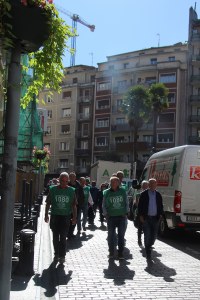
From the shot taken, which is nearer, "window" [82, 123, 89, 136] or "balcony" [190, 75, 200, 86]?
"balcony" [190, 75, 200, 86]

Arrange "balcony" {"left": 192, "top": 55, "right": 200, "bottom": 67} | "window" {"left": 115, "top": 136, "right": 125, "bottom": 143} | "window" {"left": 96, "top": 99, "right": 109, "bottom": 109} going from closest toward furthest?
1. "balcony" {"left": 192, "top": 55, "right": 200, "bottom": 67}
2. "window" {"left": 115, "top": 136, "right": 125, "bottom": 143}
3. "window" {"left": 96, "top": 99, "right": 109, "bottom": 109}

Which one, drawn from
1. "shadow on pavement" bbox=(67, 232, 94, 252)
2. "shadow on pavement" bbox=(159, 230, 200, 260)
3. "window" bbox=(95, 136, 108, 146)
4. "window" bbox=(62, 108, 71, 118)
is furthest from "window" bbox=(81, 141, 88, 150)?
"shadow on pavement" bbox=(67, 232, 94, 252)

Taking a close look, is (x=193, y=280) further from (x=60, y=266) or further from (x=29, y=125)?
(x=29, y=125)

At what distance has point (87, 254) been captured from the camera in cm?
1155

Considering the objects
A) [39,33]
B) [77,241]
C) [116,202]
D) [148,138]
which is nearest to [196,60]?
[148,138]

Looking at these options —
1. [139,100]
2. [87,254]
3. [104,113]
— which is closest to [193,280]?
[87,254]

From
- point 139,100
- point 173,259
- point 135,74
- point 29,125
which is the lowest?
point 173,259

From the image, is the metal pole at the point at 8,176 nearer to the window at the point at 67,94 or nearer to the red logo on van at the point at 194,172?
the red logo on van at the point at 194,172

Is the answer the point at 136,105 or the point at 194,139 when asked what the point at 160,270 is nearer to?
the point at 136,105

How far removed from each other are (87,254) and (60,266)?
190cm

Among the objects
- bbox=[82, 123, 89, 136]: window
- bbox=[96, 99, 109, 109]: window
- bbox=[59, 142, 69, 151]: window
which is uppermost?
bbox=[96, 99, 109, 109]: window

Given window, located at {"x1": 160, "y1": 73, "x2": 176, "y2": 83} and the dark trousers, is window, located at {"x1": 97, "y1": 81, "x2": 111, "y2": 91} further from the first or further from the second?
the dark trousers

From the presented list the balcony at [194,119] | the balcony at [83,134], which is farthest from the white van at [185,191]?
the balcony at [83,134]

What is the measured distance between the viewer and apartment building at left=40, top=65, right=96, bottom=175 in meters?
73.9
